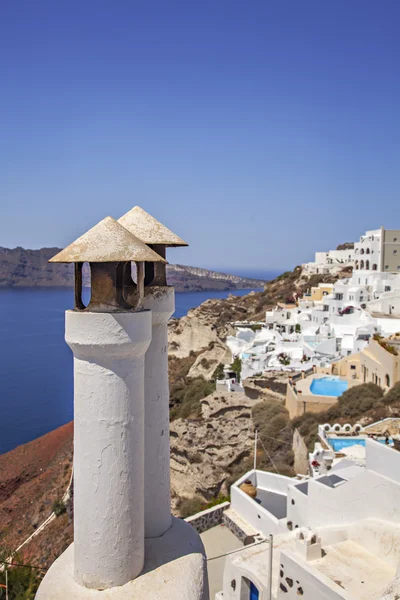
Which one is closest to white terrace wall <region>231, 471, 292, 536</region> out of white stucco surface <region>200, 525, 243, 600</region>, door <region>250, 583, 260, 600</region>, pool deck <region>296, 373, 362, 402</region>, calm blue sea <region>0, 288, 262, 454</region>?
white stucco surface <region>200, 525, 243, 600</region>

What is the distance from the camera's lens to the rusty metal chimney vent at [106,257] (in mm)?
2623

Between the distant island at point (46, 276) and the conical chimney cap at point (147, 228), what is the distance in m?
145

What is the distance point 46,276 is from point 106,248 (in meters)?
162

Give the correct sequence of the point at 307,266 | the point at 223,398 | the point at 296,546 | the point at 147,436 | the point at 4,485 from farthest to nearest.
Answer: the point at 307,266 < the point at 4,485 < the point at 223,398 < the point at 296,546 < the point at 147,436

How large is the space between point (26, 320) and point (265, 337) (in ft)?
189

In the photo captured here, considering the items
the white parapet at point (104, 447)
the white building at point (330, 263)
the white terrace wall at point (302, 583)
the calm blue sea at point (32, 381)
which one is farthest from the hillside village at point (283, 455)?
the white building at point (330, 263)

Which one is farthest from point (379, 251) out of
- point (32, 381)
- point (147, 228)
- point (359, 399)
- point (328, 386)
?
point (147, 228)

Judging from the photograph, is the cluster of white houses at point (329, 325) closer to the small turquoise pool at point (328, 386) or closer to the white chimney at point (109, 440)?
the small turquoise pool at point (328, 386)

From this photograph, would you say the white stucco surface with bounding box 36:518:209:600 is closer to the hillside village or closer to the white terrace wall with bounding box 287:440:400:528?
the hillside village

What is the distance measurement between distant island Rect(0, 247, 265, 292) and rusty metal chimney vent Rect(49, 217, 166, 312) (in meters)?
146

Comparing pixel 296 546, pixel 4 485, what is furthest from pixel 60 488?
pixel 296 546

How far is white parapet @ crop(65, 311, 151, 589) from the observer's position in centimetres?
261

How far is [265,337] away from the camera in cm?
2494

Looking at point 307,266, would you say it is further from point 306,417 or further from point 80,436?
point 80,436
